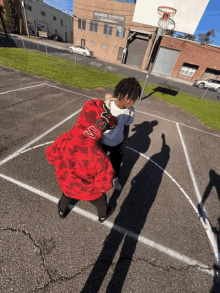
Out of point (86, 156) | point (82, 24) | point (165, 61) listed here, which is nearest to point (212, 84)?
point (165, 61)

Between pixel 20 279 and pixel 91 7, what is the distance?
40162 mm

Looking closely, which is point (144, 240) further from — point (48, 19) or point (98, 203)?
point (48, 19)

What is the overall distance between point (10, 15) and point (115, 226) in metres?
49.4

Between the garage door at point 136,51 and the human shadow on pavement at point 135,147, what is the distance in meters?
27.0

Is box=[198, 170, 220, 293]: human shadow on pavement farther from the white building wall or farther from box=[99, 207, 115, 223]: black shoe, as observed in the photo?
the white building wall

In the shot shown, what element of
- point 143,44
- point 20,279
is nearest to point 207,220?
point 20,279

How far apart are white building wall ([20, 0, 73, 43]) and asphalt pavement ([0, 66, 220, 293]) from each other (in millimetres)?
51518

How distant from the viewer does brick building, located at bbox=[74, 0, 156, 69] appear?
26391mm

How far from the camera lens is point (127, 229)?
9.57 feet

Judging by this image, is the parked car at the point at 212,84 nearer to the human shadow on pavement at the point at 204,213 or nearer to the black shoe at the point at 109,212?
the human shadow on pavement at the point at 204,213

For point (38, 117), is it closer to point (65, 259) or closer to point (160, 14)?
point (65, 259)

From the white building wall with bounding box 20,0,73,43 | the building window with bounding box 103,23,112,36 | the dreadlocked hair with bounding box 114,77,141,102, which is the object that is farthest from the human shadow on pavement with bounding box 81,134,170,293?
the white building wall with bounding box 20,0,73,43

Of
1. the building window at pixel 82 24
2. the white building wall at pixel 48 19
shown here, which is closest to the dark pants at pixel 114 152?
the building window at pixel 82 24

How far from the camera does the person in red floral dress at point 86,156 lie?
4.80 feet
